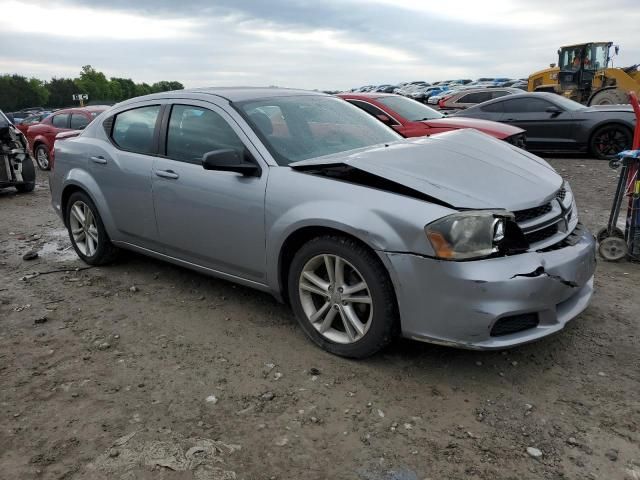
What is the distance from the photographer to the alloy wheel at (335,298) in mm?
3191

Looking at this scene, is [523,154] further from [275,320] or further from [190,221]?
[190,221]

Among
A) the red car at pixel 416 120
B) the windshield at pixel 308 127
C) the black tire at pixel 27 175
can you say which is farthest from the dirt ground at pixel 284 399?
the black tire at pixel 27 175

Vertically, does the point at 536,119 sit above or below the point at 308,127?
below

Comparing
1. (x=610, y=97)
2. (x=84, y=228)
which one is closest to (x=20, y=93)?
(x=610, y=97)

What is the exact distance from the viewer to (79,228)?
5.36 meters

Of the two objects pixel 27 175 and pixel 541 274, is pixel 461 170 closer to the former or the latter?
pixel 541 274

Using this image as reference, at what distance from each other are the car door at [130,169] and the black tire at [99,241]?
24cm

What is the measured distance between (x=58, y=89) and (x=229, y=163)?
12149cm

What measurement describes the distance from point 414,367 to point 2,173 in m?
9.22

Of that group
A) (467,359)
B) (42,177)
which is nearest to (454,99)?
(42,177)

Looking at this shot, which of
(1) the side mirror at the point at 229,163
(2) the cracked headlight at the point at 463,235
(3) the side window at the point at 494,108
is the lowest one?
(2) the cracked headlight at the point at 463,235

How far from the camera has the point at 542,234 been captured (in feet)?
10.3

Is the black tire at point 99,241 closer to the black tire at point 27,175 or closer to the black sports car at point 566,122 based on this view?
the black tire at point 27,175

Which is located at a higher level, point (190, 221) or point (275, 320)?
point (190, 221)
